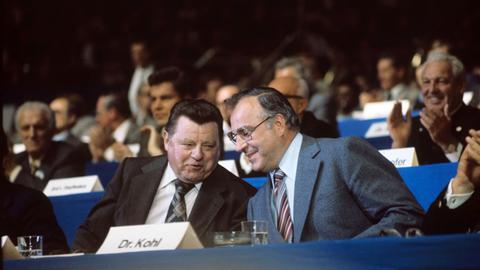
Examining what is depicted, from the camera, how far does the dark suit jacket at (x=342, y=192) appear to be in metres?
3.92

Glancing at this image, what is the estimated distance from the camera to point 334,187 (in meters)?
4.02

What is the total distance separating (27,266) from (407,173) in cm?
212

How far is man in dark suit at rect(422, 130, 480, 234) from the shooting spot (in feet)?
11.8

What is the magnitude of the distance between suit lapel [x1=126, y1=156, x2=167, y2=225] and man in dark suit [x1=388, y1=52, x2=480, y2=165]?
1695 mm

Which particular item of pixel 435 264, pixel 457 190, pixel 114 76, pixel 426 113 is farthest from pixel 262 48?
pixel 435 264

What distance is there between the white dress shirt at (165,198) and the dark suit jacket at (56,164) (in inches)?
90.3

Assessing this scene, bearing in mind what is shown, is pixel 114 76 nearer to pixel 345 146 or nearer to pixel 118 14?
pixel 118 14

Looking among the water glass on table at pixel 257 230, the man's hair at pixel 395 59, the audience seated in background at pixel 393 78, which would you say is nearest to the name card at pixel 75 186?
the water glass on table at pixel 257 230

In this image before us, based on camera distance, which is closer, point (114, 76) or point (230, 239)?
point (230, 239)

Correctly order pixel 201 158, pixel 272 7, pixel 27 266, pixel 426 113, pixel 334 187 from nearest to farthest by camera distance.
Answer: pixel 27 266
pixel 334 187
pixel 201 158
pixel 426 113
pixel 272 7

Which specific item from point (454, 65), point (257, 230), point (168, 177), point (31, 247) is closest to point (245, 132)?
point (257, 230)

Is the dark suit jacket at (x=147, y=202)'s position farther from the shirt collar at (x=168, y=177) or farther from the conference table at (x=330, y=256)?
the conference table at (x=330, y=256)

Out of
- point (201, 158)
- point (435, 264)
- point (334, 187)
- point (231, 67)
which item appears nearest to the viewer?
point (435, 264)

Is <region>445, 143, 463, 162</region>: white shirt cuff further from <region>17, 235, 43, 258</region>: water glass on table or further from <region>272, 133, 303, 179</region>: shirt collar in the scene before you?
<region>17, 235, 43, 258</region>: water glass on table
